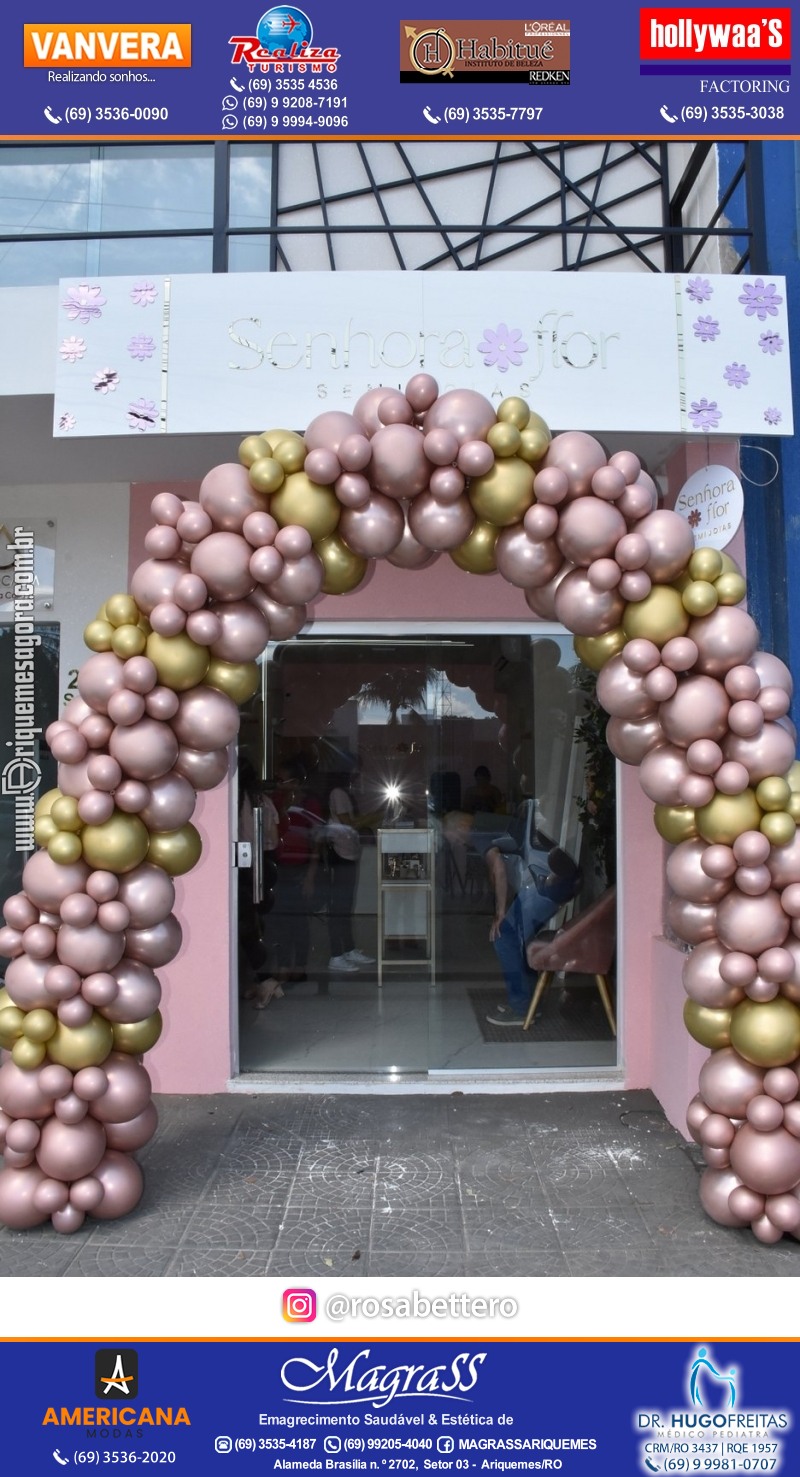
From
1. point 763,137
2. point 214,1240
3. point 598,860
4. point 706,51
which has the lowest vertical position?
point 214,1240

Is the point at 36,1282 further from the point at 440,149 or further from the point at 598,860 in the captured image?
the point at 440,149

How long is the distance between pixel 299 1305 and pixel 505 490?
2.63m

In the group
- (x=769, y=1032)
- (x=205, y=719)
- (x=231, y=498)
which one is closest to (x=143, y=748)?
(x=205, y=719)

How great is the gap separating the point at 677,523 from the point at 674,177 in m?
3.21

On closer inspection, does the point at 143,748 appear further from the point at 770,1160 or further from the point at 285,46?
the point at 285,46

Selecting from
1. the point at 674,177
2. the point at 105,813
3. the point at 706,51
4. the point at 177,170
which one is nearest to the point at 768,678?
the point at 105,813

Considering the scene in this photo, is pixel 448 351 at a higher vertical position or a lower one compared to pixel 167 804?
higher

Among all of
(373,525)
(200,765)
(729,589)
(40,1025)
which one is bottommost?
(40,1025)

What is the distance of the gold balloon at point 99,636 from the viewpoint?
11.0 ft

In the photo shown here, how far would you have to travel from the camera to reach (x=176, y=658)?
10.7 ft

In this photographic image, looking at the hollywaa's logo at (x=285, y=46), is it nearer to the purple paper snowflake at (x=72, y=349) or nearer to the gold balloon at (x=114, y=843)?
the purple paper snowflake at (x=72, y=349)

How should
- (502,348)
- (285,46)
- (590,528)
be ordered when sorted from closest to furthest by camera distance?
1. (590,528)
2. (502,348)
3. (285,46)

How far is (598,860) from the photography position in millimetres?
5434

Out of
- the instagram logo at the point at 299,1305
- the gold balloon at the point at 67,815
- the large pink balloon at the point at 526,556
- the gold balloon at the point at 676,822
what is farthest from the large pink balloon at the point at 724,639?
the instagram logo at the point at 299,1305
